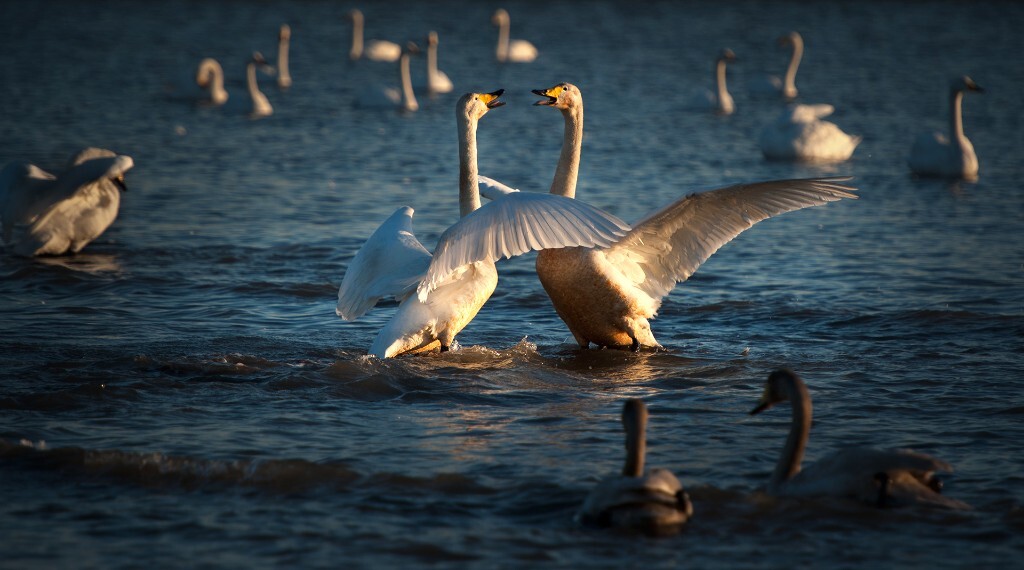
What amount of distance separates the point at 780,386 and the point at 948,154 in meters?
10.7

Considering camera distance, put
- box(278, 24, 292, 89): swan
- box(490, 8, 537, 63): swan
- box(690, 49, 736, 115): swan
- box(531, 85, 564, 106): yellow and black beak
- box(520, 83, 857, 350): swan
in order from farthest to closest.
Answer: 1. box(490, 8, 537, 63): swan
2. box(278, 24, 292, 89): swan
3. box(690, 49, 736, 115): swan
4. box(531, 85, 564, 106): yellow and black beak
5. box(520, 83, 857, 350): swan

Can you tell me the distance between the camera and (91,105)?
72.2 ft

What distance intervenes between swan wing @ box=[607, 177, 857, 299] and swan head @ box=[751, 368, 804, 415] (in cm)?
219

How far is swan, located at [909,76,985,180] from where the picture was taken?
15719mm

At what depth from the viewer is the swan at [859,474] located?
5.45 m

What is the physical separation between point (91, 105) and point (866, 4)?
32790 millimetres

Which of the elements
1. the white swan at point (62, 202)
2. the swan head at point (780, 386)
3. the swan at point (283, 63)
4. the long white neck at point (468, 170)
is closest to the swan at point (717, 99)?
the swan at point (283, 63)

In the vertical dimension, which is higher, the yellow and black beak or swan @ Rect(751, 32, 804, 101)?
swan @ Rect(751, 32, 804, 101)

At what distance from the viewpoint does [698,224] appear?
337 inches

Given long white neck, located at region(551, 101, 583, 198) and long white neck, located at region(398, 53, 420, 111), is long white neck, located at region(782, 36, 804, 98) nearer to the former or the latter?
long white neck, located at region(398, 53, 420, 111)

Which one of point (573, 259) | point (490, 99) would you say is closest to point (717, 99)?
point (490, 99)

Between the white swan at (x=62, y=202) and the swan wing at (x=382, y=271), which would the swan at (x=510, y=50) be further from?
the swan wing at (x=382, y=271)

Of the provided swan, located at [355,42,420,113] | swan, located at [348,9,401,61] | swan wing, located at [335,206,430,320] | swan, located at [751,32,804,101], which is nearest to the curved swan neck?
swan wing, located at [335,206,430,320]

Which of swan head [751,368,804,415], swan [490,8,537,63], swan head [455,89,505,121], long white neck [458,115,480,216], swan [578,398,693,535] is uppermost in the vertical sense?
swan [490,8,537,63]
